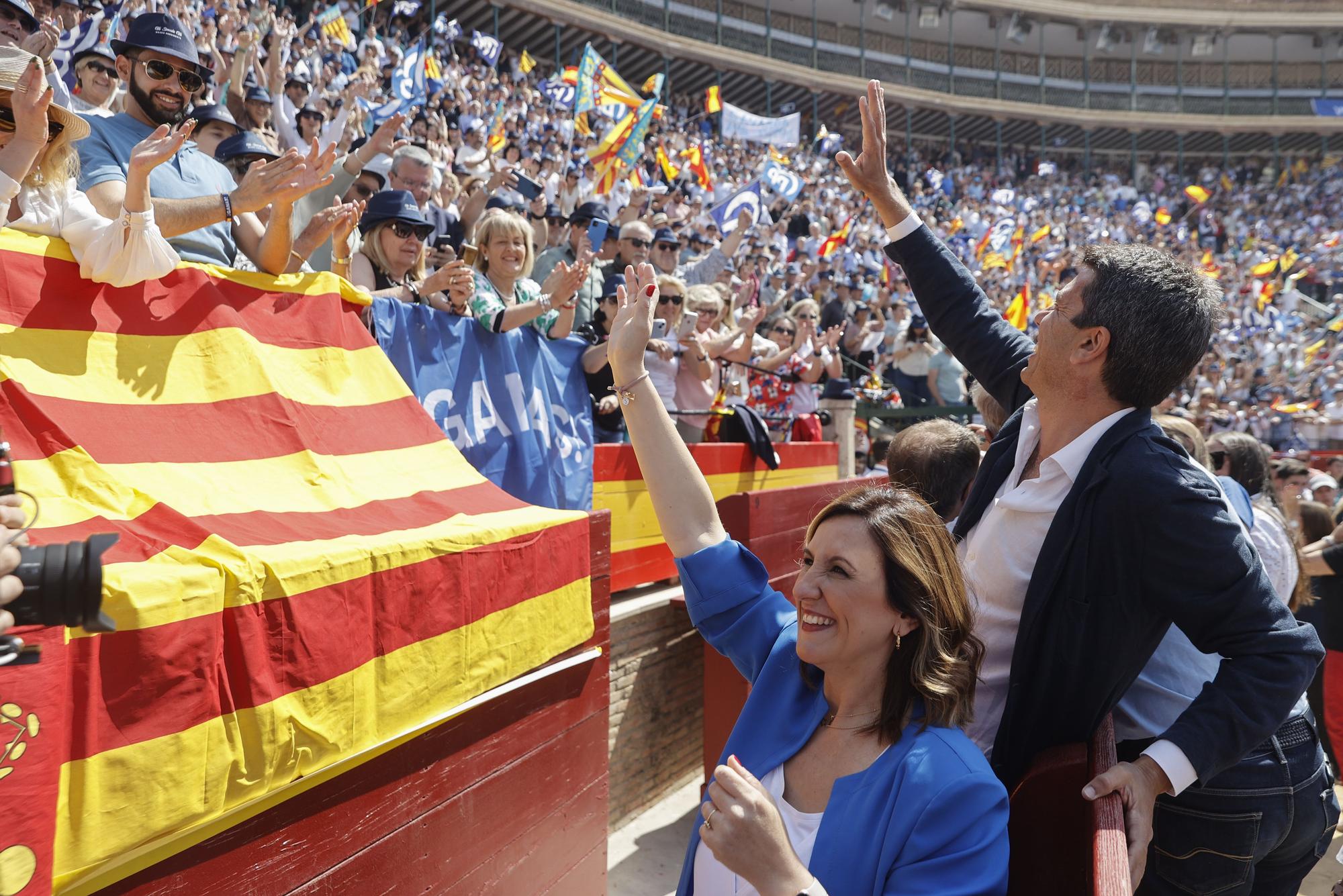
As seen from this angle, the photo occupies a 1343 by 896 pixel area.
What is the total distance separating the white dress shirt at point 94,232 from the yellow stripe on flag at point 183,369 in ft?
0.53

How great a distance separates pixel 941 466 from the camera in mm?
3053

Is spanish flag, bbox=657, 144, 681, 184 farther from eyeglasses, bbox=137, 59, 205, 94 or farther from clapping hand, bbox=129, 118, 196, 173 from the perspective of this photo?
clapping hand, bbox=129, 118, 196, 173

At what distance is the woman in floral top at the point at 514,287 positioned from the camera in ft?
14.8

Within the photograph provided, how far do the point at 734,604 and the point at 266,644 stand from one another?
992 mm

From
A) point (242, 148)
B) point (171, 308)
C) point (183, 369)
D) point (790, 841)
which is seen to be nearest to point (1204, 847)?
point (790, 841)

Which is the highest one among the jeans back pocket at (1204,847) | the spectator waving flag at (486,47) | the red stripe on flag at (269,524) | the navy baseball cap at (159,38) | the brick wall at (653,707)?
the spectator waving flag at (486,47)

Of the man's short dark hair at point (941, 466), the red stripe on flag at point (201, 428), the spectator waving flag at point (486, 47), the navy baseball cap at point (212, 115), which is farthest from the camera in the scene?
the spectator waving flag at point (486, 47)

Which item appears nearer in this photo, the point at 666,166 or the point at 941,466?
the point at 941,466

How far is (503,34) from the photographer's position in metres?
26.6

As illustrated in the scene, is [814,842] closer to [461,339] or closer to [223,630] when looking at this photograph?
[223,630]

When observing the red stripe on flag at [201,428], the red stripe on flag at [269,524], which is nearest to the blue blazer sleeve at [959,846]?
the red stripe on flag at [269,524]

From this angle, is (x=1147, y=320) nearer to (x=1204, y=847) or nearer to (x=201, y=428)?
(x=1204, y=847)

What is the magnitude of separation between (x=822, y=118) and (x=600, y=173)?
79.0 ft

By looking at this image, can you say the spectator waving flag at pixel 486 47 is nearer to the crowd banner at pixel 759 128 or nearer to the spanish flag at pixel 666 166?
the spanish flag at pixel 666 166
